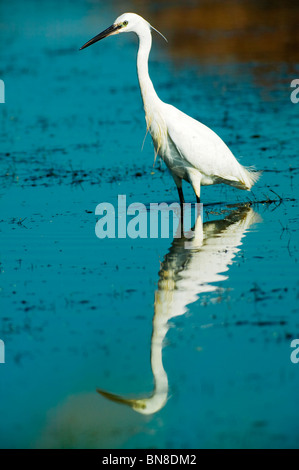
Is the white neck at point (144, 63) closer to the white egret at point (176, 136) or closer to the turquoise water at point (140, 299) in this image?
the white egret at point (176, 136)

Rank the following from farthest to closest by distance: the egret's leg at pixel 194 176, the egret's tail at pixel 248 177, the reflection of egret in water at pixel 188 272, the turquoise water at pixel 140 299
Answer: the egret's tail at pixel 248 177 → the egret's leg at pixel 194 176 → the reflection of egret in water at pixel 188 272 → the turquoise water at pixel 140 299

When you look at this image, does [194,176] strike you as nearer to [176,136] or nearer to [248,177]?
[176,136]

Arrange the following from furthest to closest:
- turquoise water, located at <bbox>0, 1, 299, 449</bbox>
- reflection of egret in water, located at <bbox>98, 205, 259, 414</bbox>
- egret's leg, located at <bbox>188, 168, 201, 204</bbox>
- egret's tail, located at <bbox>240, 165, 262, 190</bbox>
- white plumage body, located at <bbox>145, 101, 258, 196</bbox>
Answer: egret's tail, located at <bbox>240, 165, 262, 190</bbox> → egret's leg, located at <bbox>188, 168, 201, 204</bbox> → white plumage body, located at <bbox>145, 101, 258, 196</bbox> → reflection of egret in water, located at <bbox>98, 205, 259, 414</bbox> → turquoise water, located at <bbox>0, 1, 299, 449</bbox>

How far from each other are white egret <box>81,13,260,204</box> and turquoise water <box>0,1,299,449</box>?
21.5 inches

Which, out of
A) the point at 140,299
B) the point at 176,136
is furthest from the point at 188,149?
the point at 140,299

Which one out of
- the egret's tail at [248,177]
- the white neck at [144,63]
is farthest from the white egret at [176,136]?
the egret's tail at [248,177]

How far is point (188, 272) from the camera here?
7059mm

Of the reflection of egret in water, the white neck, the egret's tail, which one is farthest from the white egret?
the reflection of egret in water

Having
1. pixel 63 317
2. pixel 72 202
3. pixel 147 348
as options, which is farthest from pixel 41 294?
pixel 72 202

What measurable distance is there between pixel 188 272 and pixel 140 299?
0.70 metres

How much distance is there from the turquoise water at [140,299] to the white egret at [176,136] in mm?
546

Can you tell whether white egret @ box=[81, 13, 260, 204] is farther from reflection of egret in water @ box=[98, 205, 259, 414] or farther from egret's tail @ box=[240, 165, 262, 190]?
reflection of egret in water @ box=[98, 205, 259, 414]

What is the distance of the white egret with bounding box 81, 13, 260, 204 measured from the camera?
28.5 feet

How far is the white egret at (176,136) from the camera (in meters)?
8.69
